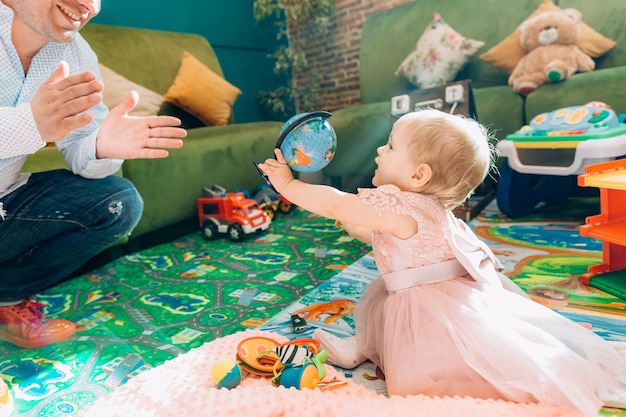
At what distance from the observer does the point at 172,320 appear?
140cm

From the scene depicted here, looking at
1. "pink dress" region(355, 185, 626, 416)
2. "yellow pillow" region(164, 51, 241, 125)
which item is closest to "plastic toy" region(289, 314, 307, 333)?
"pink dress" region(355, 185, 626, 416)

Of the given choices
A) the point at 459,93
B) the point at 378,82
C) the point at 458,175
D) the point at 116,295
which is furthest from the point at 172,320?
the point at 378,82

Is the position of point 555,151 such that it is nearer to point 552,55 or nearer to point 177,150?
point 552,55

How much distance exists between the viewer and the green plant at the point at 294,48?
3996mm

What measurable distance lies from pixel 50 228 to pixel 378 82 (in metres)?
2.53

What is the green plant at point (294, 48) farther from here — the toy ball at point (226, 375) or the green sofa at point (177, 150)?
the toy ball at point (226, 375)

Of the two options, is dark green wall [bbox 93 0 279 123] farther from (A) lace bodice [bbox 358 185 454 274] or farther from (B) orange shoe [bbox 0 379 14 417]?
(A) lace bodice [bbox 358 185 454 274]

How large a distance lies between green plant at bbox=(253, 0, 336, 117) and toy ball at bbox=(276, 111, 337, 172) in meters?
3.16

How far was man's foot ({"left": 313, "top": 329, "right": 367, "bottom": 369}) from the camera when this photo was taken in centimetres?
107

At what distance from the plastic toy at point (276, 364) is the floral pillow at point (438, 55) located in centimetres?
215

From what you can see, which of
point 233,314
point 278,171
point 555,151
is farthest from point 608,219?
point 233,314

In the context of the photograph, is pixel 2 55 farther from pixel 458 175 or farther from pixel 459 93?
pixel 459 93

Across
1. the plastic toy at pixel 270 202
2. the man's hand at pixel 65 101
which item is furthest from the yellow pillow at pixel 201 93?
Answer: the man's hand at pixel 65 101

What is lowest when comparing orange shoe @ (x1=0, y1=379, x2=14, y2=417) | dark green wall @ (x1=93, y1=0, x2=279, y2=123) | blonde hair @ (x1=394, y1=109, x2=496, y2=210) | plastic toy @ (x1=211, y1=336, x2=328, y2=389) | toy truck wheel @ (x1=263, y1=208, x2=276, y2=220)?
toy truck wheel @ (x1=263, y1=208, x2=276, y2=220)
